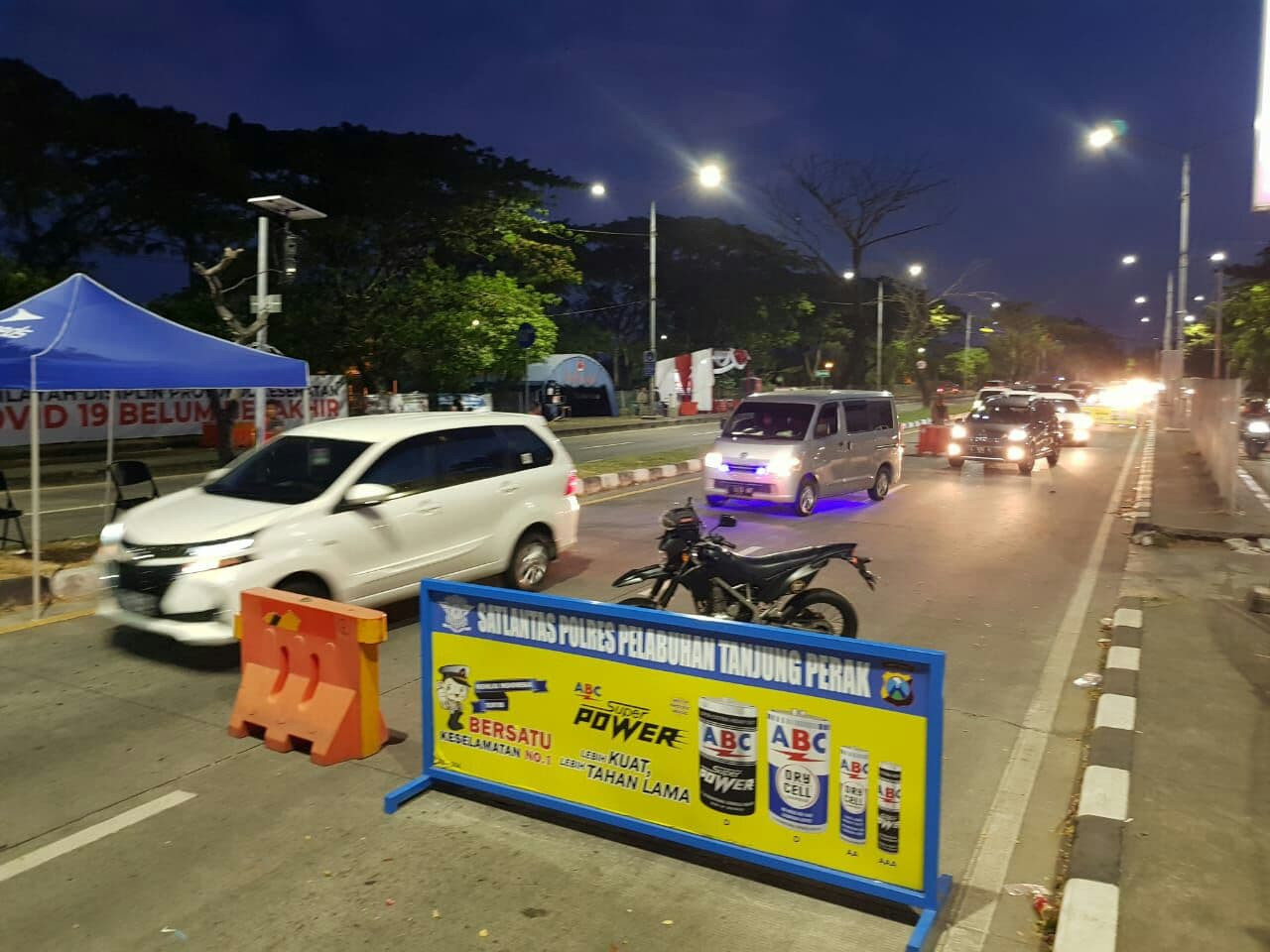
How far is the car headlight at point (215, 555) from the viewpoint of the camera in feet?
20.2

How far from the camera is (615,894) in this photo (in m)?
3.73

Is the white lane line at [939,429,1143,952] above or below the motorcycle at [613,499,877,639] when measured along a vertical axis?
below

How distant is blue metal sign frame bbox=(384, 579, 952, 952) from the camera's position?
333 centimetres

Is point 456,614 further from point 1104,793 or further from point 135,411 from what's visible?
point 135,411

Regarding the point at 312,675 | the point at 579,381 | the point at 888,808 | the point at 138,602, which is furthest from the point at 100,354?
the point at 579,381

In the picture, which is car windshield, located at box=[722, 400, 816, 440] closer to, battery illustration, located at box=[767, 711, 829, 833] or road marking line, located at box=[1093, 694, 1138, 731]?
road marking line, located at box=[1093, 694, 1138, 731]

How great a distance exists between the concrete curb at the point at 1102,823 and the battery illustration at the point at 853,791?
0.75m

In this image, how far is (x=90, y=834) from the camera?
166 inches

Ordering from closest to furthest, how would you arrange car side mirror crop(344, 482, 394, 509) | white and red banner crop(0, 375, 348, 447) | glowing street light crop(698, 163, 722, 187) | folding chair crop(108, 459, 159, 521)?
car side mirror crop(344, 482, 394, 509), folding chair crop(108, 459, 159, 521), white and red banner crop(0, 375, 348, 447), glowing street light crop(698, 163, 722, 187)

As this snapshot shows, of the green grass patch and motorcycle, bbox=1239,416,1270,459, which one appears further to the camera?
motorcycle, bbox=1239,416,1270,459

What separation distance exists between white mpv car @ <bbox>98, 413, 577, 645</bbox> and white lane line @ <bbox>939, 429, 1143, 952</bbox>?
4446 millimetres

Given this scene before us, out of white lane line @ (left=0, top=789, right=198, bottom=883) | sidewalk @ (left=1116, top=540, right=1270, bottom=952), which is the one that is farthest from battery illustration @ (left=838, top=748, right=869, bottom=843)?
white lane line @ (left=0, top=789, right=198, bottom=883)

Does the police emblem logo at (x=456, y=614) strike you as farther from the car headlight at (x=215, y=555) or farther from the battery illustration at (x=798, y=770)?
the car headlight at (x=215, y=555)

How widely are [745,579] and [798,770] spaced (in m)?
2.72
